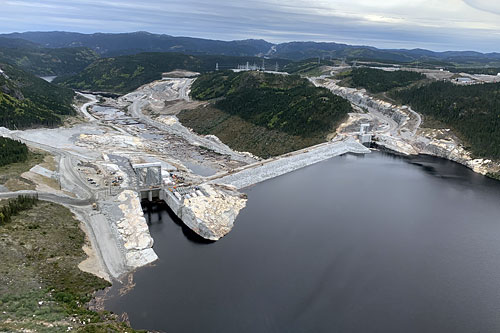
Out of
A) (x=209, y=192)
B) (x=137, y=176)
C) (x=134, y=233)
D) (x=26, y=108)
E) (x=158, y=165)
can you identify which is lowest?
(x=134, y=233)

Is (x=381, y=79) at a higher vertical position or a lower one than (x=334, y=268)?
higher

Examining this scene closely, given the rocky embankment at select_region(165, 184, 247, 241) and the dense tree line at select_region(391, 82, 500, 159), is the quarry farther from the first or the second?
the dense tree line at select_region(391, 82, 500, 159)

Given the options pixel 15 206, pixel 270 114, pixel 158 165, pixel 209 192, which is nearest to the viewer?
pixel 15 206

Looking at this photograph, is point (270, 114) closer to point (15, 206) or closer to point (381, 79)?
point (381, 79)

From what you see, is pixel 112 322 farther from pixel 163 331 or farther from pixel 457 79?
pixel 457 79

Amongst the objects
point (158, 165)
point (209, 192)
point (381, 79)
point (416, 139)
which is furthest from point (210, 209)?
point (381, 79)

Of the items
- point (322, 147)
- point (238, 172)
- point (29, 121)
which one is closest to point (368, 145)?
point (322, 147)
